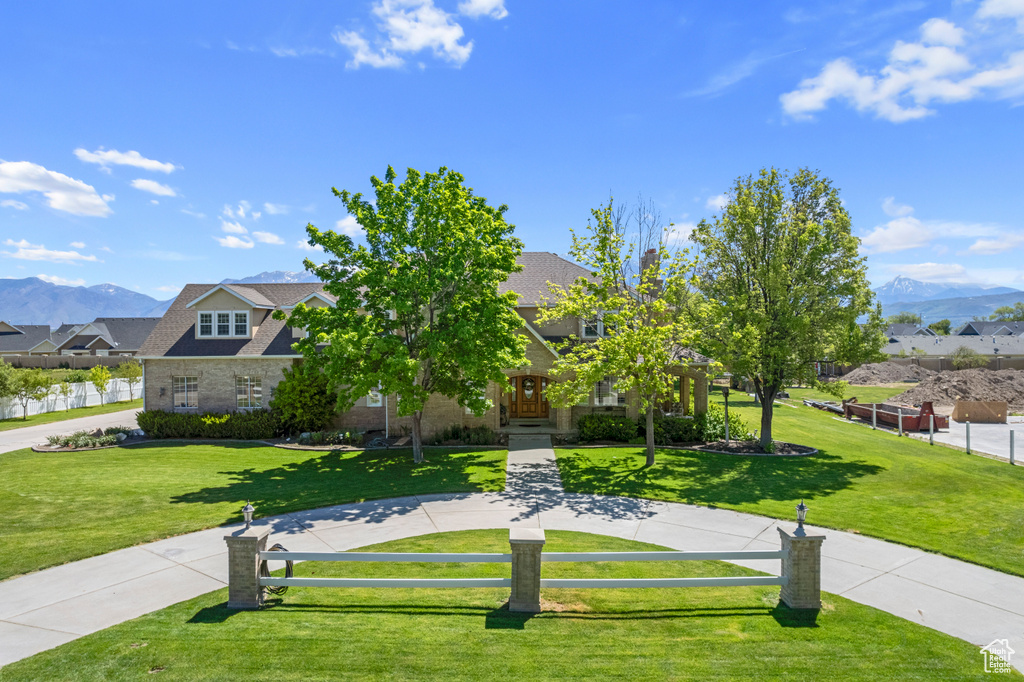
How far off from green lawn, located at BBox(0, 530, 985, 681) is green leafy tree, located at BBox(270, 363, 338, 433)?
1558 centimetres

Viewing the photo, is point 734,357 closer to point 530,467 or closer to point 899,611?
point 530,467

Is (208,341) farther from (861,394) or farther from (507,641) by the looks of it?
(861,394)

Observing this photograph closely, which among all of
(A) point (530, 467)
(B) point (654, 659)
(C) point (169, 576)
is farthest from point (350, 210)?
(B) point (654, 659)

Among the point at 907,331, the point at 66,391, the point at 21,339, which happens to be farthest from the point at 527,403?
the point at 907,331

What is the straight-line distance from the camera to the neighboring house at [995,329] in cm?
9200

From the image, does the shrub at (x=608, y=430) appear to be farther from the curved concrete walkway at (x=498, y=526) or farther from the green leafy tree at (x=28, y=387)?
the green leafy tree at (x=28, y=387)

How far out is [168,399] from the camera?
25.9 m

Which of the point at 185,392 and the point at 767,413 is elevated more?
the point at 185,392

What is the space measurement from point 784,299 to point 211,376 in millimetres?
25502

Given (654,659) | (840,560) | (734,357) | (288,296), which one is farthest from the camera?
(288,296)

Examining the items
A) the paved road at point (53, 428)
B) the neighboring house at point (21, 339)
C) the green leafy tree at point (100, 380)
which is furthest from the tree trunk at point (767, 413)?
the neighboring house at point (21, 339)

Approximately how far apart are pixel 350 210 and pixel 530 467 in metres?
10.9

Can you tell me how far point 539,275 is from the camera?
92.9 feet

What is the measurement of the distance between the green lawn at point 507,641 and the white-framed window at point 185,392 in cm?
2072
